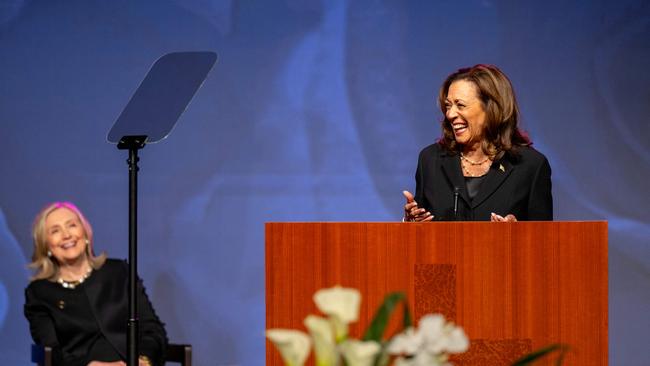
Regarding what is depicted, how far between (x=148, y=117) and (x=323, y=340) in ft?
5.33

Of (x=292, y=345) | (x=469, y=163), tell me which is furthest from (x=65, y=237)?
(x=292, y=345)

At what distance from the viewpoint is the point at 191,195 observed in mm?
4930

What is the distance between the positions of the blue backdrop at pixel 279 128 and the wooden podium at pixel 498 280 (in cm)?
259

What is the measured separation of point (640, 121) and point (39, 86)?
10.3 feet

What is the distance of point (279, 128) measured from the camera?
4836 mm

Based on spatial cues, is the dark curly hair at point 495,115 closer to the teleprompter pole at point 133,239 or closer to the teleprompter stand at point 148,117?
the teleprompter stand at point 148,117

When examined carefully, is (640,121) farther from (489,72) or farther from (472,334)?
(472,334)

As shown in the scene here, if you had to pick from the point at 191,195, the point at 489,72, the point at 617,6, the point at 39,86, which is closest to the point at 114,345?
the point at 191,195

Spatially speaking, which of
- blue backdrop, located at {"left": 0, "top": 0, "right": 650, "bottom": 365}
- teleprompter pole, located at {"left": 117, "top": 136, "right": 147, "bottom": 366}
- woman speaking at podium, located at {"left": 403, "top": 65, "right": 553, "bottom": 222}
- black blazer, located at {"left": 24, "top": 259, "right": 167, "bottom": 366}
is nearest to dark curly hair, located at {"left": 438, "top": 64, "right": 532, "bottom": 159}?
woman speaking at podium, located at {"left": 403, "top": 65, "right": 553, "bottom": 222}

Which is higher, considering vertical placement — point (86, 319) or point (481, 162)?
point (481, 162)

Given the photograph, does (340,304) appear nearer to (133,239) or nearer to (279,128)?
(133,239)

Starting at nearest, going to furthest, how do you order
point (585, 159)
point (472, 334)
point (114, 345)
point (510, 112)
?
point (472, 334) < point (510, 112) < point (114, 345) < point (585, 159)

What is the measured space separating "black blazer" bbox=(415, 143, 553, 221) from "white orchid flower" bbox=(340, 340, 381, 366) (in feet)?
5.96

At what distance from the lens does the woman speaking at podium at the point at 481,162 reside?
286 centimetres
